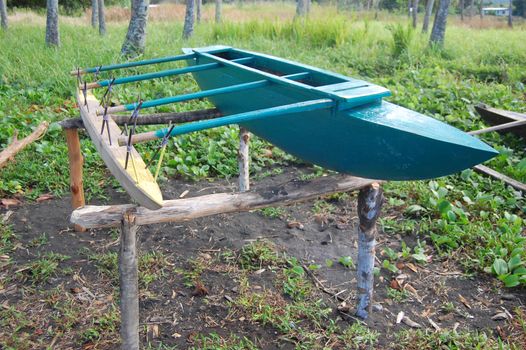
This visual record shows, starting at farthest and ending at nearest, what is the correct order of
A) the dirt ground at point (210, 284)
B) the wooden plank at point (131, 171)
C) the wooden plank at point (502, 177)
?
1. the wooden plank at point (502, 177)
2. the dirt ground at point (210, 284)
3. the wooden plank at point (131, 171)

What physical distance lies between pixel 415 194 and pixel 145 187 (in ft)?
8.34

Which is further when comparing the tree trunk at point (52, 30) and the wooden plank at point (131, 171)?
the tree trunk at point (52, 30)

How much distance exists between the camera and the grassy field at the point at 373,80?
3.25m

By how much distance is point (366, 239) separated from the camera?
2.42 metres

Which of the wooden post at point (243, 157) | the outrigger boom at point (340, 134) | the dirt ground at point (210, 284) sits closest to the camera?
the outrigger boom at point (340, 134)

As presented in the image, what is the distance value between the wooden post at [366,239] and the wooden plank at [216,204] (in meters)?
0.06

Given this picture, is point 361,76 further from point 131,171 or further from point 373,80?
point 131,171

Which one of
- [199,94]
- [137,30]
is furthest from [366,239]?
[137,30]

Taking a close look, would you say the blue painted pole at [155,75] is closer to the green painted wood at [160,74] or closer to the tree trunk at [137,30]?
the green painted wood at [160,74]

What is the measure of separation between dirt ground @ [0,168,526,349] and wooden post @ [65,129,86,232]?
0.74 ft

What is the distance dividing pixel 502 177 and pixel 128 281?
3124 millimetres

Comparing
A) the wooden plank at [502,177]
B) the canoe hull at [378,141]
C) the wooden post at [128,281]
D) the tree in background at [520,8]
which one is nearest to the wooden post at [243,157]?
the canoe hull at [378,141]

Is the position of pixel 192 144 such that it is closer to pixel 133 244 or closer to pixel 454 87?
pixel 133 244

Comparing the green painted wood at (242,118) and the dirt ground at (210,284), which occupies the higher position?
the green painted wood at (242,118)
